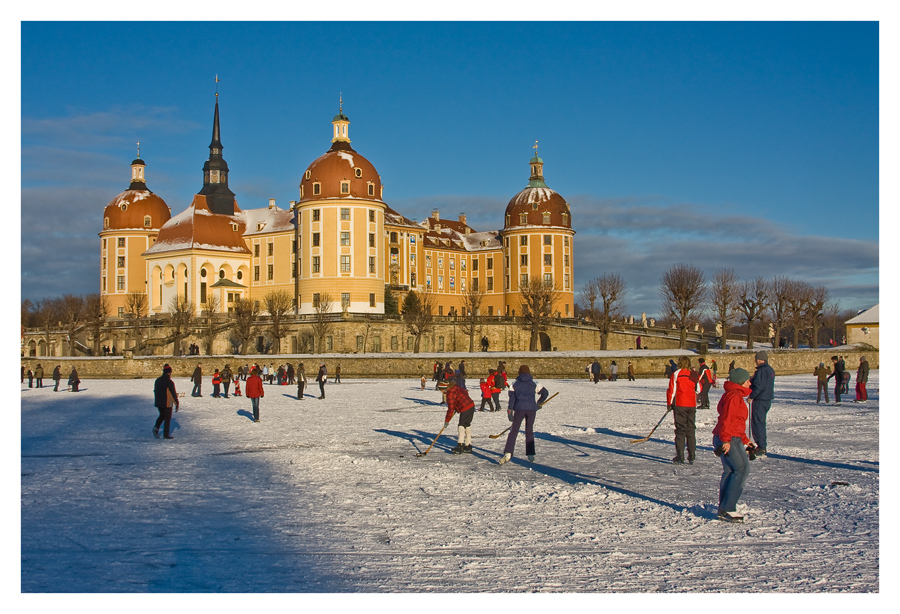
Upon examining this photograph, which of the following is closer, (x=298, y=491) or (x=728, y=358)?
(x=298, y=491)

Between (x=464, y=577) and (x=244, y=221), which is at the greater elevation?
(x=244, y=221)

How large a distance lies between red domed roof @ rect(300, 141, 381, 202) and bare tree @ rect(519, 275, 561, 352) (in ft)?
49.9

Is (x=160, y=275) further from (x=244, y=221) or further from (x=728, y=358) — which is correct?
(x=728, y=358)

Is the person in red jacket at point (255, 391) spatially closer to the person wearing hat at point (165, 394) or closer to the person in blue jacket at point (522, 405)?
the person wearing hat at point (165, 394)

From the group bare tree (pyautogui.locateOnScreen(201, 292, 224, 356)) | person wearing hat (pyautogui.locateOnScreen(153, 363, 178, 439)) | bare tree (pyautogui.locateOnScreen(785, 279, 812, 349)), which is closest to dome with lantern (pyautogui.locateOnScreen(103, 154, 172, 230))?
bare tree (pyautogui.locateOnScreen(201, 292, 224, 356))

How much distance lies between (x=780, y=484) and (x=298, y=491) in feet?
21.2

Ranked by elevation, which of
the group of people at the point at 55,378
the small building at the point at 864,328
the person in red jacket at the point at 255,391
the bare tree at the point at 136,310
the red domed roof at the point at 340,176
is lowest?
the group of people at the point at 55,378

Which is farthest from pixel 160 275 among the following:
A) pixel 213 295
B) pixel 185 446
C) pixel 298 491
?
pixel 298 491

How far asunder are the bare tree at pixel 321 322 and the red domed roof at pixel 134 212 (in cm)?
2677

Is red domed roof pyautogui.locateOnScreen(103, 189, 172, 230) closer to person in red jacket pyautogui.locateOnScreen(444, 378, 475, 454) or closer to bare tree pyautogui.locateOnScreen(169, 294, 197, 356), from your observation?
bare tree pyautogui.locateOnScreen(169, 294, 197, 356)

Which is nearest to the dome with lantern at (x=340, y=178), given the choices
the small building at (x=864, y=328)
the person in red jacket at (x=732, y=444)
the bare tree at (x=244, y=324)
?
the bare tree at (x=244, y=324)

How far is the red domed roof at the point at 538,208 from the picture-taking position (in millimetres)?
81000

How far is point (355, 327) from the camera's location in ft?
206

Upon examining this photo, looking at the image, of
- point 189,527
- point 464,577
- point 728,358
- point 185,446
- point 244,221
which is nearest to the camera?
point 464,577
